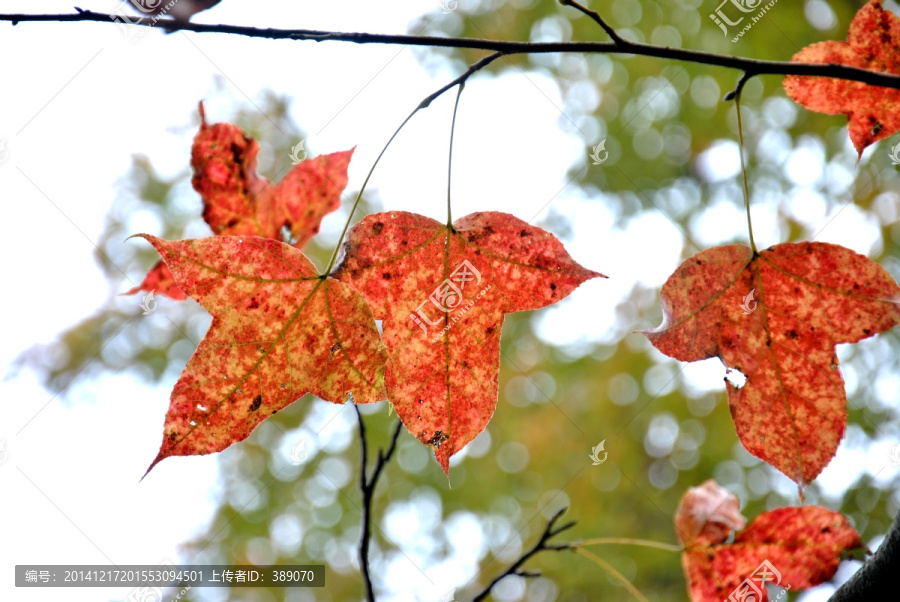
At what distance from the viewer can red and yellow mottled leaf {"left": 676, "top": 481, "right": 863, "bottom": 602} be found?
4.41 ft

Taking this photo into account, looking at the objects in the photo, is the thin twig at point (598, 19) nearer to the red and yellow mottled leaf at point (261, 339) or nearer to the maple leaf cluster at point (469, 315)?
the maple leaf cluster at point (469, 315)

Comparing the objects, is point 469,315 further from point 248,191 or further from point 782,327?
point 248,191

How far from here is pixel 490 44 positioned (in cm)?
78

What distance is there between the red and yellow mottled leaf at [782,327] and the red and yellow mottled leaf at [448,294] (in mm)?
234

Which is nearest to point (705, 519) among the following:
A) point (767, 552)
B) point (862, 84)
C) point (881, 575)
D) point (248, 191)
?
point (767, 552)

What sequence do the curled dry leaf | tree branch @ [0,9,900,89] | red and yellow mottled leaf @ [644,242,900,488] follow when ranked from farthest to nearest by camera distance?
1. the curled dry leaf
2. red and yellow mottled leaf @ [644,242,900,488]
3. tree branch @ [0,9,900,89]

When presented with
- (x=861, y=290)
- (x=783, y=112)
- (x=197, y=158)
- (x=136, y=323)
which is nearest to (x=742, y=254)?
(x=861, y=290)

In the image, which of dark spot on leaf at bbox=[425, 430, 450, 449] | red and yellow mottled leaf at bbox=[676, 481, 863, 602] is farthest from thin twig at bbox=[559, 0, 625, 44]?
red and yellow mottled leaf at bbox=[676, 481, 863, 602]

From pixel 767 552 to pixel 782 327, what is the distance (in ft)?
2.22

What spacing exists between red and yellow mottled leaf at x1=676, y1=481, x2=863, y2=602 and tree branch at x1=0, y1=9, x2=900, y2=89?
1021 millimetres

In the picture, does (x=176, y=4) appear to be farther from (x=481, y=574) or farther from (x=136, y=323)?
(x=136, y=323)

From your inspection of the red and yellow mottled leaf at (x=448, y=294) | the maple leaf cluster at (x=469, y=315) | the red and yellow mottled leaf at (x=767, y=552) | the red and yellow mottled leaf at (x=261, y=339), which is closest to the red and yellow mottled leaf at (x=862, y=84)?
the maple leaf cluster at (x=469, y=315)

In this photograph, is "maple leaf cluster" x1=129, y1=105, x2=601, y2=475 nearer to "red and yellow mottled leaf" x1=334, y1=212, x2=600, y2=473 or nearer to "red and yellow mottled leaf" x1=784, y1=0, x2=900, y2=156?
"red and yellow mottled leaf" x1=334, y1=212, x2=600, y2=473

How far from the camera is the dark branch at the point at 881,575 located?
2.80ft
